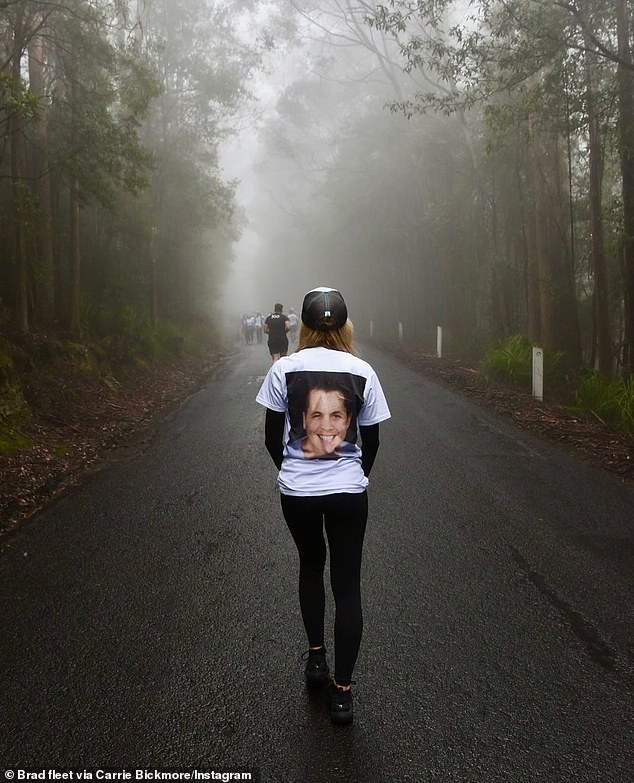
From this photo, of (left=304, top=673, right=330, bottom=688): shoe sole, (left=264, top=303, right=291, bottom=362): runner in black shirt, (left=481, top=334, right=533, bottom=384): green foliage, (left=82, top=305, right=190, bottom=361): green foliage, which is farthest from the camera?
(left=264, top=303, right=291, bottom=362): runner in black shirt

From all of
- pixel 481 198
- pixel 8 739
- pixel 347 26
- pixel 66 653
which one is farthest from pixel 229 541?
pixel 347 26

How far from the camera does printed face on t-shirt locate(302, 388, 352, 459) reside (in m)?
2.96

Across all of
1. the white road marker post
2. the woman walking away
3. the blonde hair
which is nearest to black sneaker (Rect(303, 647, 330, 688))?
the woman walking away

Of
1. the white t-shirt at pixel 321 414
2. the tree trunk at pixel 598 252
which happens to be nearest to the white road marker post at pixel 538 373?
the tree trunk at pixel 598 252

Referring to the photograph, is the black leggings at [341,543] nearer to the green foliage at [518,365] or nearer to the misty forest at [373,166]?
the misty forest at [373,166]

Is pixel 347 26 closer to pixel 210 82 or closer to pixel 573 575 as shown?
pixel 210 82

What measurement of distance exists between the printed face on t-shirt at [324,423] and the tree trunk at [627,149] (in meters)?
8.70

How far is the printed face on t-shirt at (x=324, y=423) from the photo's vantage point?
2.96m

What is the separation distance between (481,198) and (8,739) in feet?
71.8

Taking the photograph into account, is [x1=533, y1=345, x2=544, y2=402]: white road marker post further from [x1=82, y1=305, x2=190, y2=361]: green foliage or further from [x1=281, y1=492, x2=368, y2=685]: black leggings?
[x1=281, y1=492, x2=368, y2=685]: black leggings

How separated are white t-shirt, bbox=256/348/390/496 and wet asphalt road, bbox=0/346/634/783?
3.57 ft

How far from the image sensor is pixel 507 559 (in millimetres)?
4723

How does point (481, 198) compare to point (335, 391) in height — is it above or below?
above

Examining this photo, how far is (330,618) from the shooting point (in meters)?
3.93
